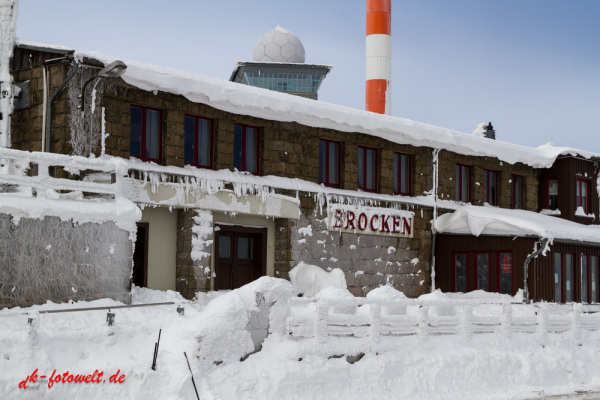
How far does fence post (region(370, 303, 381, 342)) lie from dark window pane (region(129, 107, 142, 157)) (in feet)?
21.8

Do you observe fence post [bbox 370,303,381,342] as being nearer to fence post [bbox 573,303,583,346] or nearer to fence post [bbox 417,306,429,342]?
fence post [bbox 417,306,429,342]

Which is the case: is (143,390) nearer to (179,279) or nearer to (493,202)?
(179,279)

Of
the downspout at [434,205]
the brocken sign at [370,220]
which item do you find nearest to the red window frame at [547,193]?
the downspout at [434,205]

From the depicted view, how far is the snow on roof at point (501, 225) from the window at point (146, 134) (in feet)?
32.2

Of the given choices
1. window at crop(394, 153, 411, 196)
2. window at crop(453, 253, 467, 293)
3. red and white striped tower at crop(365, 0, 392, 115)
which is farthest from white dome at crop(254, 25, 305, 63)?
window at crop(453, 253, 467, 293)

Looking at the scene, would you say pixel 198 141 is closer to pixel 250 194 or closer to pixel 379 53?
pixel 250 194

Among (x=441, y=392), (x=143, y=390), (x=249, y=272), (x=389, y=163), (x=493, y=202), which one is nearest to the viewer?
(x=143, y=390)

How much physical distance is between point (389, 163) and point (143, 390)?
1334 centimetres

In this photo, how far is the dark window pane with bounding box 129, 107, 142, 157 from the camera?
1831 centimetres

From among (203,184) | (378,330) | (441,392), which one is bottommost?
(441,392)

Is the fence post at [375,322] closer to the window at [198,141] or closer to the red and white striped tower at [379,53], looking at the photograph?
the window at [198,141]

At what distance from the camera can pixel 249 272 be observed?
68.3 feet

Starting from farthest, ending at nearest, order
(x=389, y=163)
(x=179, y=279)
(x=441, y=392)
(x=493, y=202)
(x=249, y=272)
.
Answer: (x=493, y=202), (x=389, y=163), (x=249, y=272), (x=179, y=279), (x=441, y=392)

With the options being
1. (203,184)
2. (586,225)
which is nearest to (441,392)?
(203,184)
